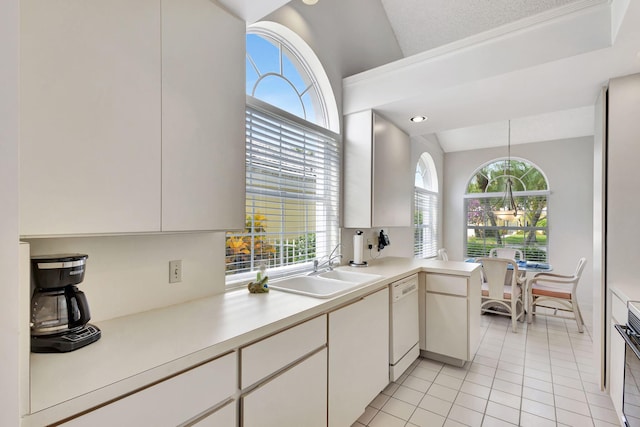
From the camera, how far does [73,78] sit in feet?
3.18

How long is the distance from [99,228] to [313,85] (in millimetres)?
2215

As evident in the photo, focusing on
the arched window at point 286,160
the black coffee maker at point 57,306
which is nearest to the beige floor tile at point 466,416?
the arched window at point 286,160

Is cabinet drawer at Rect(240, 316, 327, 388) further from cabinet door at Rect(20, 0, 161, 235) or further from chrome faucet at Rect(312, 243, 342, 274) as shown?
chrome faucet at Rect(312, 243, 342, 274)

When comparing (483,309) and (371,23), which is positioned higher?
(371,23)

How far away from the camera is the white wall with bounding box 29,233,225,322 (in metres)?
1.26

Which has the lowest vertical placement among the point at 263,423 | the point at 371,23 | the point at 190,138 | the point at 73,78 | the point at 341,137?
the point at 263,423

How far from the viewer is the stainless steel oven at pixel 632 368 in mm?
1527

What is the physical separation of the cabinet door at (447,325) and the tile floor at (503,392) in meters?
0.17

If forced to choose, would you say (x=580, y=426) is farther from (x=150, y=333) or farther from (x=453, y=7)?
(x=453, y=7)

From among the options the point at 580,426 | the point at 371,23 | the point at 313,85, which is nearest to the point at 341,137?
the point at 313,85

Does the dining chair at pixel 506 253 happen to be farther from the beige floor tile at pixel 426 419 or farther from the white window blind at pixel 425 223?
the beige floor tile at pixel 426 419

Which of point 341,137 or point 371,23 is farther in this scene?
point 371,23

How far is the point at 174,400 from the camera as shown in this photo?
3.17 feet

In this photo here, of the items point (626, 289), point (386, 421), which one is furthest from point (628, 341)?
point (386, 421)
